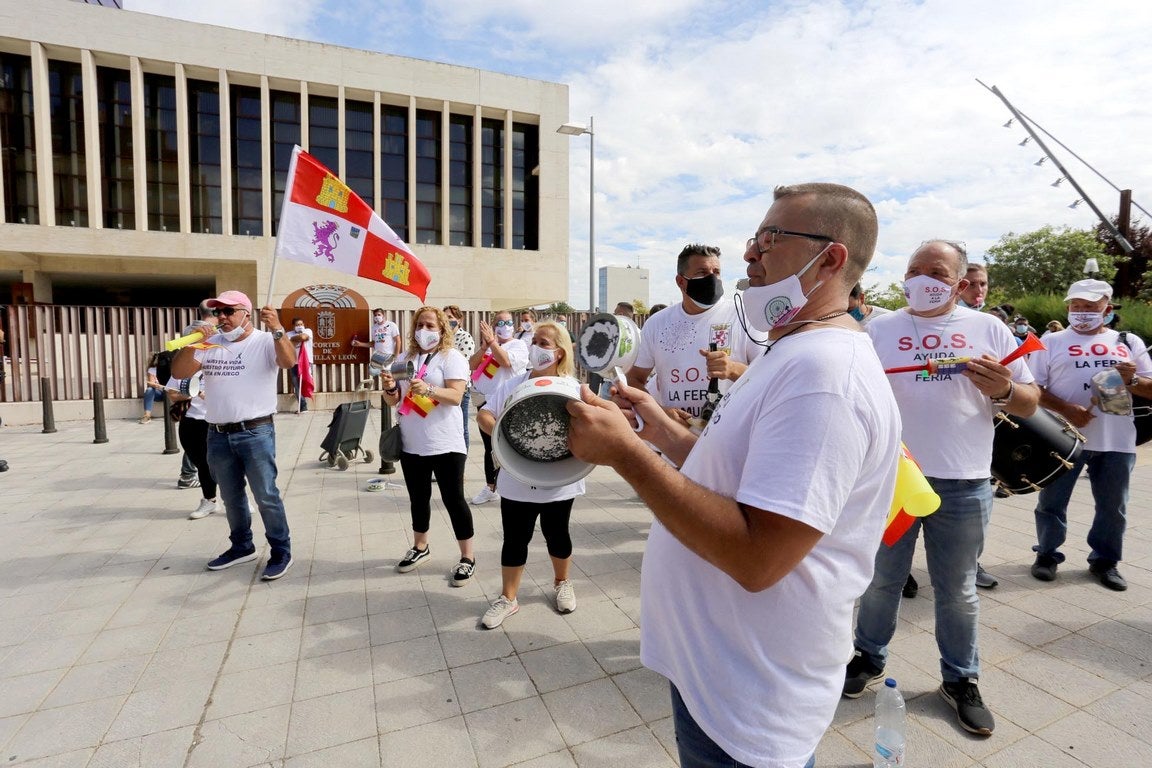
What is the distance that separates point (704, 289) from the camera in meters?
3.53

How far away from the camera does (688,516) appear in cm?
121

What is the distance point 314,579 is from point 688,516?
4145 millimetres

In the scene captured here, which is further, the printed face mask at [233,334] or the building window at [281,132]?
the building window at [281,132]

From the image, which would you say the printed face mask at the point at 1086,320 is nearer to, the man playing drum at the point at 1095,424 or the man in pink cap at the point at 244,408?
the man playing drum at the point at 1095,424

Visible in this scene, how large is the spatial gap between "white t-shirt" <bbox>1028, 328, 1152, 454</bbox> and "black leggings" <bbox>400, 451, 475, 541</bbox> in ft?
14.9

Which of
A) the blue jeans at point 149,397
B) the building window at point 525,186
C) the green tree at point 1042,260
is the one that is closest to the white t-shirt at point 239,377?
the blue jeans at point 149,397

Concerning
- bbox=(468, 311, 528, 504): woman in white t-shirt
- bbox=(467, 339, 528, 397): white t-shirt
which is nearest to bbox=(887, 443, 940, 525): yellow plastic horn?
bbox=(468, 311, 528, 504): woman in white t-shirt

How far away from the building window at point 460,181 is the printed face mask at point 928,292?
23.7 m

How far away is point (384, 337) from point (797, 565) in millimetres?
12299

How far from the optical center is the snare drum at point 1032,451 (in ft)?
11.5

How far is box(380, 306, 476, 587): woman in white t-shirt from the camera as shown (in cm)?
443

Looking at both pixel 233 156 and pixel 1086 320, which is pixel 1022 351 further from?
A: pixel 233 156

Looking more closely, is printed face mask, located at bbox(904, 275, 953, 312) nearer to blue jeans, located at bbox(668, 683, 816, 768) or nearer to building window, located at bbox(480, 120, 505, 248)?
blue jeans, located at bbox(668, 683, 816, 768)

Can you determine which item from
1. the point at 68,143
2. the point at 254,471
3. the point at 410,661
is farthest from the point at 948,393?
the point at 68,143
